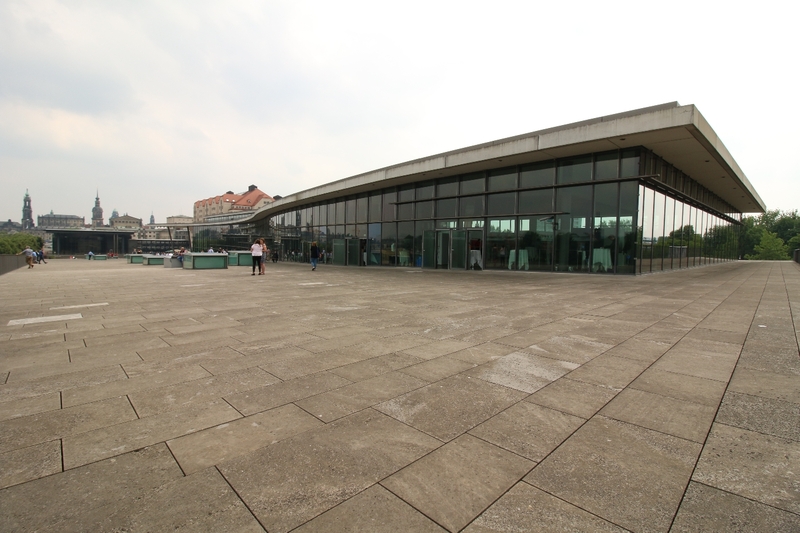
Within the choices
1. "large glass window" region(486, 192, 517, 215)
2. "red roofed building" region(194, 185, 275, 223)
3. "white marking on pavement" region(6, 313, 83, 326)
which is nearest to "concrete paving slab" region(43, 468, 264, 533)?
"white marking on pavement" region(6, 313, 83, 326)

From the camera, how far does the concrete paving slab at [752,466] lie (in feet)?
6.70

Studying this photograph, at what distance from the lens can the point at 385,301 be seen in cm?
919

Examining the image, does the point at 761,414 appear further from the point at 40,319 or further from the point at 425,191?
the point at 425,191

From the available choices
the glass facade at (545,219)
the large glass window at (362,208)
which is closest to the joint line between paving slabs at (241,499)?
the glass facade at (545,219)

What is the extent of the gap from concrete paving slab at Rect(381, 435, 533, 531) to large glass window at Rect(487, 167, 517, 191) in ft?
57.4

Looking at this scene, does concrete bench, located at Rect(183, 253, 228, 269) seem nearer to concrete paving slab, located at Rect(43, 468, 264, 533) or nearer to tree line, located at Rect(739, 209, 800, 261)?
concrete paving slab, located at Rect(43, 468, 264, 533)

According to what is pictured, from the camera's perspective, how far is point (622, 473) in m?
2.22

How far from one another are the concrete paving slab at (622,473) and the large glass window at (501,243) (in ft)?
54.0

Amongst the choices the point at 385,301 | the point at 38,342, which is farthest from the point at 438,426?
the point at 385,301

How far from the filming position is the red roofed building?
116m

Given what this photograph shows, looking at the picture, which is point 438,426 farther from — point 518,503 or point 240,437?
point 240,437

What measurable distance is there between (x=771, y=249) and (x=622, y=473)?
8662 centimetres

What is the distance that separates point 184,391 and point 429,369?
2322mm

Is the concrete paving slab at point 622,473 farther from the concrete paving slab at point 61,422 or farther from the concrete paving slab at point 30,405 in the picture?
the concrete paving slab at point 30,405
